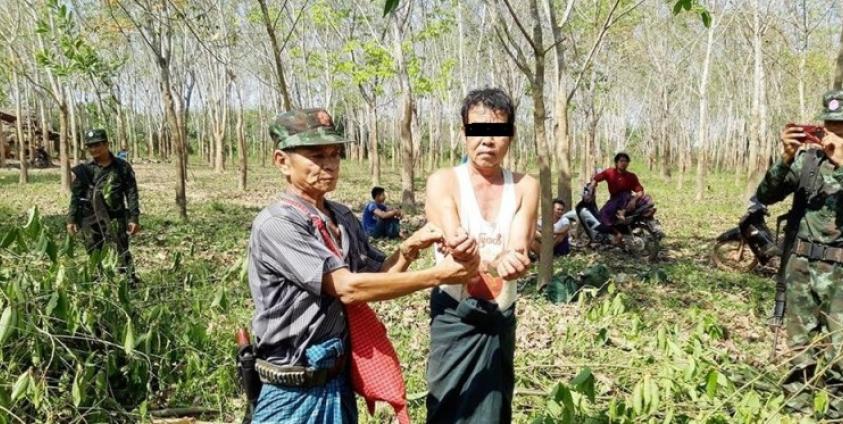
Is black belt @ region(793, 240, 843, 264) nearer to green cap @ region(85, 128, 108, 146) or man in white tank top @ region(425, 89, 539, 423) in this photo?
man in white tank top @ region(425, 89, 539, 423)

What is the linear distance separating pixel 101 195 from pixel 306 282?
4481 mm

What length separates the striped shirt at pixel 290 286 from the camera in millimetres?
1762

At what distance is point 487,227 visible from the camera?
2285 mm

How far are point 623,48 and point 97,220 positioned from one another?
20.8 m

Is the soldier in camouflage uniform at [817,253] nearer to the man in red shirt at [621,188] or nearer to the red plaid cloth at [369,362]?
the red plaid cloth at [369,362]

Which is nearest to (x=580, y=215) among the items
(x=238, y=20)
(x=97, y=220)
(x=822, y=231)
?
(x=822, y=231)

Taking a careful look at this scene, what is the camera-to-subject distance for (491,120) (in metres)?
2.28

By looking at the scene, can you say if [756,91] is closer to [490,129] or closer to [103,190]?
[103,190]

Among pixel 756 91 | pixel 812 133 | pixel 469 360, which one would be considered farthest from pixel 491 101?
pixel 756 91

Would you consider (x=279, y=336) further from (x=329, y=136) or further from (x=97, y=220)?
(x=97, y=220)

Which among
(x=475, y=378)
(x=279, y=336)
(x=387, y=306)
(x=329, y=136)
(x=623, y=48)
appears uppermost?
(x=623, y=48)

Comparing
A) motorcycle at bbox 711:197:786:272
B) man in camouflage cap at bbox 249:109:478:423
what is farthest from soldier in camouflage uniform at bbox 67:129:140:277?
motorcycle at bbox 711:197:786:272

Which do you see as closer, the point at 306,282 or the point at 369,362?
the point at 306,282

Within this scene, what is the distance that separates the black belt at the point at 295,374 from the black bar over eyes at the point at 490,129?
98 cm
